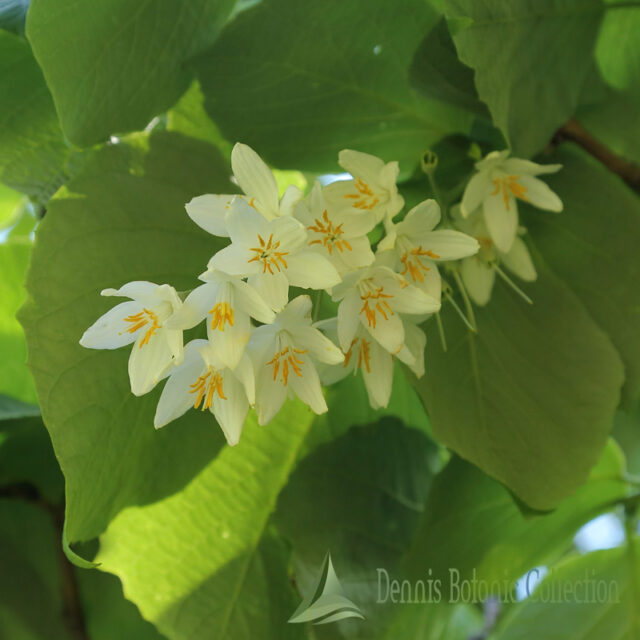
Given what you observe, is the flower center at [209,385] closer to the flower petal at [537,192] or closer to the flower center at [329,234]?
the flower center at [329,234]

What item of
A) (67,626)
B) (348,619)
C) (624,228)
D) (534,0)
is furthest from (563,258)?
(67,626)

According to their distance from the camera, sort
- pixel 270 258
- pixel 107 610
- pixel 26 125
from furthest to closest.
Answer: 1. pixel 107 610
2. pixel 26 125
3. pixel 270 258

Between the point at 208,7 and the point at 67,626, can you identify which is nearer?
the point at 208,7

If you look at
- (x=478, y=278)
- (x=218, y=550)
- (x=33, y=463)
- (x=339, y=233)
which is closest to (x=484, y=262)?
(x=478, y=278)

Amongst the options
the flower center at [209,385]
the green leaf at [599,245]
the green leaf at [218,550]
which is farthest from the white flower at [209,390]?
the green leaf at [599,245]

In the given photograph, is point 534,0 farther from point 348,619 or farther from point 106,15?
point 348,619

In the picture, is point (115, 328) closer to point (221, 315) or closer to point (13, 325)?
point (221, 315)
